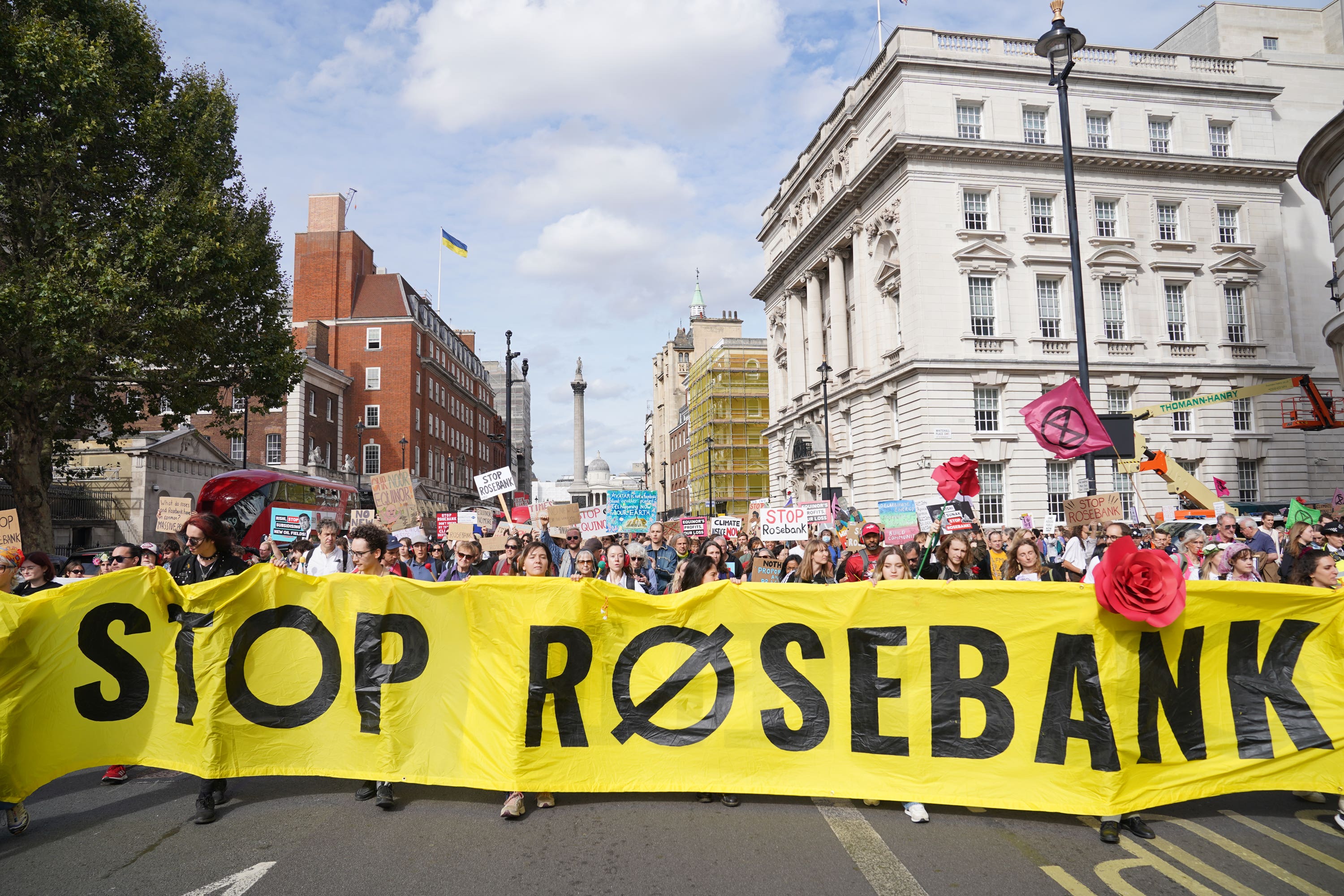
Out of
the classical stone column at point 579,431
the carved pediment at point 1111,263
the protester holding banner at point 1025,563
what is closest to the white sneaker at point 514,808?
the protester holding banner at point 1025,563

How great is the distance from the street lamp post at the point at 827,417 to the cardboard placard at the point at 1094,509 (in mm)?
24960

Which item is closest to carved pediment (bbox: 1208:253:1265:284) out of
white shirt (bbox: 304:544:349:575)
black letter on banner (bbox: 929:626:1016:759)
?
black letter on banner (bbox: 929:626:1016:759)

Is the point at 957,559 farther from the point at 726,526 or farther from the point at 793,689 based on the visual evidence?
the point at 726,526

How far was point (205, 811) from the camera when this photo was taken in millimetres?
5355

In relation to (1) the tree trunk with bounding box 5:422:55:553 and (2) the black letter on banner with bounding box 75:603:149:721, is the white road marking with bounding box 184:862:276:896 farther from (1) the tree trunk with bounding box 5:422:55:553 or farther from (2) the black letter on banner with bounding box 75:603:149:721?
(1) the tree trunk with bounding box 5:422:55:553

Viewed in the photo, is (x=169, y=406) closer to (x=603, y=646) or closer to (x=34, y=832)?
(x=34, y=832)

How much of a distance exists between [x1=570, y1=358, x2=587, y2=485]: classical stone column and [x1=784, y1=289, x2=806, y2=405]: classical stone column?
46.0 meters

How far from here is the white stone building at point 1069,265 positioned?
1436 inches

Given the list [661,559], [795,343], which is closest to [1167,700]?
[661,559]

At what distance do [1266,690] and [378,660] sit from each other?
20.1 ft

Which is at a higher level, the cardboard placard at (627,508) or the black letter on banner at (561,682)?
the cardboard placard at (627,508)

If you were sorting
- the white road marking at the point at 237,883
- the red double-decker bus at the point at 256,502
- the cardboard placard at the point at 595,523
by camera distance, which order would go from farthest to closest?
the red double-decker bus at the point at 256,502
the cardboard placard at the point at 595,523
the white road marking at the point at 237,883

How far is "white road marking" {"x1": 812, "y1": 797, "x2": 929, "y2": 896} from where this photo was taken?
14.1ft

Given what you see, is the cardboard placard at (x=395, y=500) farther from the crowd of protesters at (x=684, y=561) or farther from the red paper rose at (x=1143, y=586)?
the red paper rose at (x=1143, y=586)
